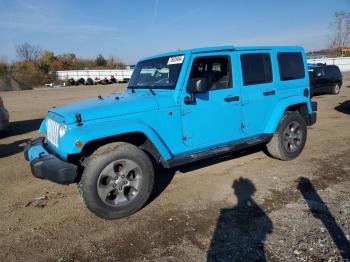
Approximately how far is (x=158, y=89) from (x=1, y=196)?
9.57 feet

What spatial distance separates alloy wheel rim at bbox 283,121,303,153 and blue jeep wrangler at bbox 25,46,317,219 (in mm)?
19

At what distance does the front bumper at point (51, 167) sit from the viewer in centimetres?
371

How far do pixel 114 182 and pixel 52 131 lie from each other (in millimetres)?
1159

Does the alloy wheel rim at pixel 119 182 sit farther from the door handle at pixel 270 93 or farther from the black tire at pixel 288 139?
the black tire at pixel 288 139

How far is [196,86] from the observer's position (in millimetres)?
4316

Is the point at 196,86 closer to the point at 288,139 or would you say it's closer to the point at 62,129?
the point at 62,129

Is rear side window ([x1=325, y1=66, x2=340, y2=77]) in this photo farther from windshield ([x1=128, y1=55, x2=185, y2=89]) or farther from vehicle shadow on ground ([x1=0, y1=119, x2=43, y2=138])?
vehicle shadow on ground ([x1=0, y1=119, x2=43, y2=138])

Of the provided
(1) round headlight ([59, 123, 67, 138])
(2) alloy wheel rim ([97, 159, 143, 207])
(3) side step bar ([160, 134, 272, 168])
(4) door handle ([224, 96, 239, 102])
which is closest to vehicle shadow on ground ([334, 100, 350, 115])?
(3) side step bar ([160, 134, 272, 168])

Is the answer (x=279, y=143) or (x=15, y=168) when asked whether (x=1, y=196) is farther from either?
(x=279, y=143)

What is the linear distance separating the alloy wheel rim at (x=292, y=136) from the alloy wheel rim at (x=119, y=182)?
10.3 feet

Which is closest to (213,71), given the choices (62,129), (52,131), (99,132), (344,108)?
(99,132)


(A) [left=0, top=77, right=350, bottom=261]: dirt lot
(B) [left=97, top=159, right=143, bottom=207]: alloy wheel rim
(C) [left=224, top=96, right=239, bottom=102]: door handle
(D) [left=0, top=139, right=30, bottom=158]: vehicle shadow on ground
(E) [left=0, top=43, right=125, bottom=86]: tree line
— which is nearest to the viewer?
(A) [left=0, top=77, right=350, bottom=261]: dirt lot

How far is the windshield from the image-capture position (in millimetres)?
4629

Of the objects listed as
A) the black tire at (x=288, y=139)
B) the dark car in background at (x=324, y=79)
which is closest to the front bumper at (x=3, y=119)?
the black tire at (x=288, y=139)
